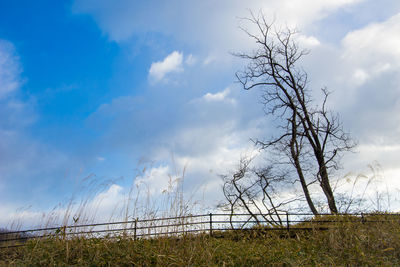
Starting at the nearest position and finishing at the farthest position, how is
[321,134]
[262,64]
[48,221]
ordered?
[48,221] < [321,134] < [262,64]

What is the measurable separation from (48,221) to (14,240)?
3.64m

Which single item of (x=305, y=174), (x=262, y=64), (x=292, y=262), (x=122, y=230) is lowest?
(x=292, y=262)

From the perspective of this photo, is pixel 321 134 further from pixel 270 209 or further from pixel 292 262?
pixel 292 262

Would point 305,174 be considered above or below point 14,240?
above

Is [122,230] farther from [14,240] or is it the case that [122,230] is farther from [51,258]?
[14,240]

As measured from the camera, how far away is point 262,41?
545 inches

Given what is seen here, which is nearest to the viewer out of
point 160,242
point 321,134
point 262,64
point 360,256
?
point 360,256

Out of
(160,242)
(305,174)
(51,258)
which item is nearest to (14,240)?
(51,258)

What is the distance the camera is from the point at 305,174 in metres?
12.1

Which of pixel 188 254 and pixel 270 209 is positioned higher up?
pixel 270 209

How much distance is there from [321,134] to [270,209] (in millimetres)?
3945

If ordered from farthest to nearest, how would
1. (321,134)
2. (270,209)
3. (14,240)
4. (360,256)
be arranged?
(321,134)
(270,209)
(14,240)
(360,256)

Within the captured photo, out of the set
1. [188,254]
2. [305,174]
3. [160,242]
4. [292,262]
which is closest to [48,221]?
[160,242]

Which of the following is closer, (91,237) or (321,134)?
(91,237)
